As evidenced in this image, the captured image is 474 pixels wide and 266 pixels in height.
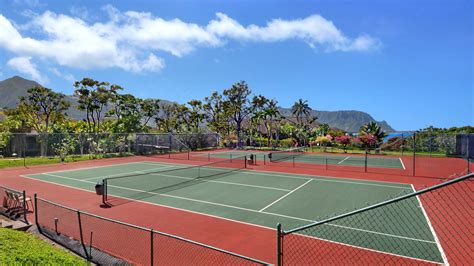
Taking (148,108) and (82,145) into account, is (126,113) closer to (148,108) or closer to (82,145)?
(148,108)

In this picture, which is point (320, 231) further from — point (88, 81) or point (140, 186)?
point (88, 81)

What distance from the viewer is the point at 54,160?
100.0 ft

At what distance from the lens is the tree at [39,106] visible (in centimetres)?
4372

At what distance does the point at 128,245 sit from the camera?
894 centimetres

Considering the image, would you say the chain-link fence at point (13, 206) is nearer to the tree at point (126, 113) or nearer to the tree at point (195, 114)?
the tree at point (126, 113)

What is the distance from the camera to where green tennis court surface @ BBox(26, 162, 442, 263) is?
32.9ft

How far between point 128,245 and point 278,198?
834cm

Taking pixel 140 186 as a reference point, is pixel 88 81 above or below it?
above

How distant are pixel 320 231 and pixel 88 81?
44442mm

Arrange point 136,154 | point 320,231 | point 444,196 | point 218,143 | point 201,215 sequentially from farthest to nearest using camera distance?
point 218,143, point 136,154, point 444,196, point 201,215, point 320,231

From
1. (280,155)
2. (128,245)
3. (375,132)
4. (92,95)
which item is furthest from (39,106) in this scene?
(375,132)

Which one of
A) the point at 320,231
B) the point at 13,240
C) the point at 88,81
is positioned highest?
the point at 88,81

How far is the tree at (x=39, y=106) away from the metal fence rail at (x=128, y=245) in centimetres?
3813

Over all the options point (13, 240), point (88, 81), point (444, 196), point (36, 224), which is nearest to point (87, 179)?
point (36, 224)
